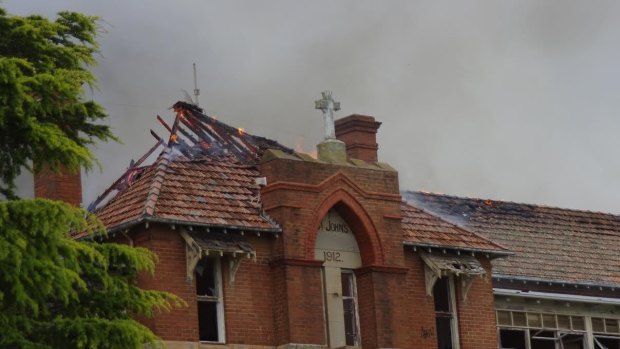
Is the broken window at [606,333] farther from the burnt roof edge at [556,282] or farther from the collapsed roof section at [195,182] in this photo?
the collapsed roof section at [195,182]

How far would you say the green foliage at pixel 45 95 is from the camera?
25594 mm

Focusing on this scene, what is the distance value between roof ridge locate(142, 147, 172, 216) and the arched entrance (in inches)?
136

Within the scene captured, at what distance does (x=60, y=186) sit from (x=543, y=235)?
14.3 meters

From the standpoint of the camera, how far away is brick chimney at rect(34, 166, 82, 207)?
3578 cm

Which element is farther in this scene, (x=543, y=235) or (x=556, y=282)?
(x=543, y=235)

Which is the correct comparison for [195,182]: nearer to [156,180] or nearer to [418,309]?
[156,180]

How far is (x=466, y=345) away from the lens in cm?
3775

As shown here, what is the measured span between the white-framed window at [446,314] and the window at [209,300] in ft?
18.8

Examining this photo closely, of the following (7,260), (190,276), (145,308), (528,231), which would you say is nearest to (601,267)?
(528,231)

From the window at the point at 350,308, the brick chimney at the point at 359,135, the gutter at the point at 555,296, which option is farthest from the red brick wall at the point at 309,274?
the brick chimney at the point at 359,135

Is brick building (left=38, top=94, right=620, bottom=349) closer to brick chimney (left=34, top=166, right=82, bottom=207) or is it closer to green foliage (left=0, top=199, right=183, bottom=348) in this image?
brick chimney (left=34, top=166, right=82, bottom=207)

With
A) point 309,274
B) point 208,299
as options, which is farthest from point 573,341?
point 208,299

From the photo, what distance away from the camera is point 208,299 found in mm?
33875

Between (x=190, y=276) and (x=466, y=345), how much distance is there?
7425mm
